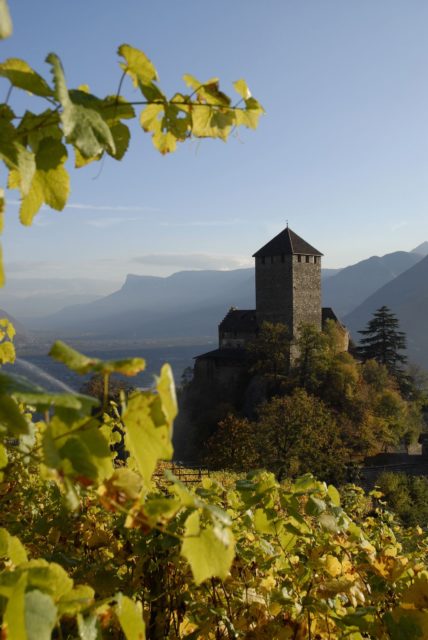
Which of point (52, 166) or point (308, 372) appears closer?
point (52, 166)

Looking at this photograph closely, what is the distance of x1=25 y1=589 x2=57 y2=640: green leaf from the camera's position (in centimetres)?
76

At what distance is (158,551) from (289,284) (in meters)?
36.9

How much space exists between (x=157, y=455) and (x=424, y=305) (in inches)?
7606

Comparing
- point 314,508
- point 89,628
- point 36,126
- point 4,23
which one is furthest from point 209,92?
point 314,508

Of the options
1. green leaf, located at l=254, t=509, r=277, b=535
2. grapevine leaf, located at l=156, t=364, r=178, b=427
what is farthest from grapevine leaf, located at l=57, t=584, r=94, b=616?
green leaf, located at l=254, t=509, r=277, b=535

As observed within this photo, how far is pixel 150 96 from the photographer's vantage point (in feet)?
4.27

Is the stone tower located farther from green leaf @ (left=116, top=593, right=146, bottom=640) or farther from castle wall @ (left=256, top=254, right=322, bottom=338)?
green leaf @ (left=116, top=593, right=146, bottom=640)

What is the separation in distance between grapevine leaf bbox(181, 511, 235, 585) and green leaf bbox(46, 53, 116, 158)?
735 mm

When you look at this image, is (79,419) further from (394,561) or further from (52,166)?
(394,561)

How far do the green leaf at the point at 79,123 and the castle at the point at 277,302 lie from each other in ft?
120

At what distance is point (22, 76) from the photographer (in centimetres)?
107

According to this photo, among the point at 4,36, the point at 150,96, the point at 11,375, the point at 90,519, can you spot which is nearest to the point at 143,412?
the point at 11,375

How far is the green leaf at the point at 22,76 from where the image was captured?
1063 mm

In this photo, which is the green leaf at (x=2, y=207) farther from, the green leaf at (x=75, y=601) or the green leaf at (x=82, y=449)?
the green leaf at (x=75, y=601)
